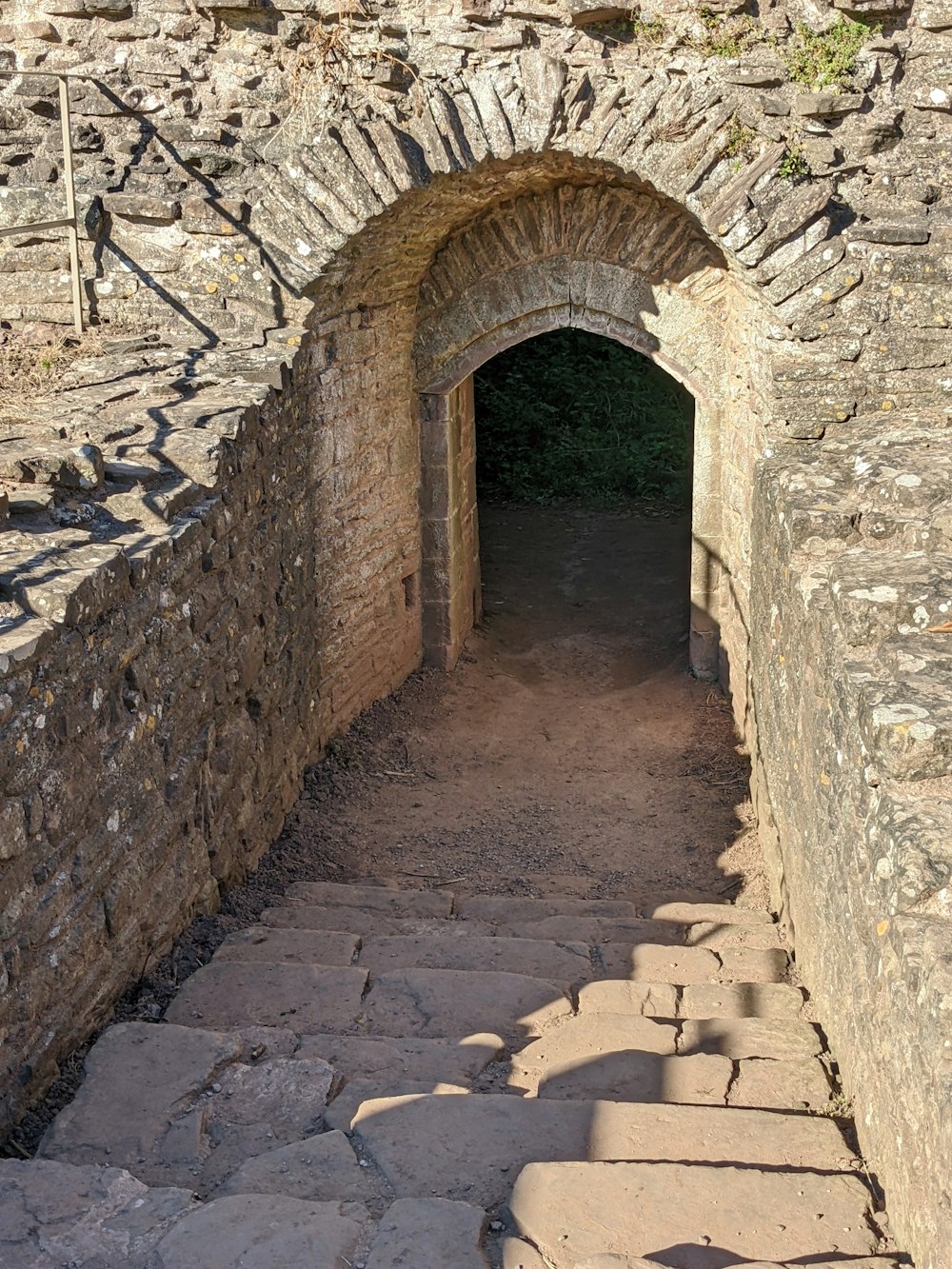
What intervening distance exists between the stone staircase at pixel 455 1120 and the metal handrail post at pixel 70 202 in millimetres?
3230

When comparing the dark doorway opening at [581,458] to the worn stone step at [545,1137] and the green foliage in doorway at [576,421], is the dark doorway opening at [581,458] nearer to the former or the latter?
the green foliage in doorway at [576,421]

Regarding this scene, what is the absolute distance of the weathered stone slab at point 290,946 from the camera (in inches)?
173

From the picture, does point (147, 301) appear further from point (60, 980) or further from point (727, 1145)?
point (727, 1145)

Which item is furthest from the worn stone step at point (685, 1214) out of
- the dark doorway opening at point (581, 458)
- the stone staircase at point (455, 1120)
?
the dark doorway opening at point (581, 458)

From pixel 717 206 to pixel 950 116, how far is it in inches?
43.8

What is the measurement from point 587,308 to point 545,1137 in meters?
5.28

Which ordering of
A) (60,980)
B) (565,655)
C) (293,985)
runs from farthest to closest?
(565,655)
(293,985)
(60,980)

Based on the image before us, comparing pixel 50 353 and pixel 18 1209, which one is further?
pixel 50 353

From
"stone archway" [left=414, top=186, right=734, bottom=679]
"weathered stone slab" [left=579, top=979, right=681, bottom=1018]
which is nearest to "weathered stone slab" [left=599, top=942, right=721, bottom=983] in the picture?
"weathered stone slab" [left=579, top=979, right=681, bottom=1018]

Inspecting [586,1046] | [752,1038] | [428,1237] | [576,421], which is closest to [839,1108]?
[752,1038]

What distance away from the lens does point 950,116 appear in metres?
5.87

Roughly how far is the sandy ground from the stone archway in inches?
27.1

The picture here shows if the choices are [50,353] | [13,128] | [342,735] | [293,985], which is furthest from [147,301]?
[293,985]

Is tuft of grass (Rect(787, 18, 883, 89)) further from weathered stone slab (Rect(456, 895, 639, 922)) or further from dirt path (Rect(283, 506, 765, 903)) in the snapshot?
weathered stone slab (Rect(456, 895, 639, 922))
